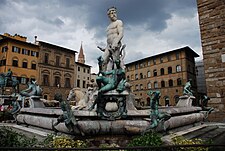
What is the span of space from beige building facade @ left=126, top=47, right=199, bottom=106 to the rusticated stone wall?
Answer: 3126 centimetres

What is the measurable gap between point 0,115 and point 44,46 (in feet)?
110

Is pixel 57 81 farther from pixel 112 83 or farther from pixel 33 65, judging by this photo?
pixel 112 83

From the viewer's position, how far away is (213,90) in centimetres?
962

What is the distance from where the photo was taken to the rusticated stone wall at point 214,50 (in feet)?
30.8

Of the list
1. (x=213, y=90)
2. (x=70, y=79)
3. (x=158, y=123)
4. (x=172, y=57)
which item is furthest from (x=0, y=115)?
(x=172, y=57)

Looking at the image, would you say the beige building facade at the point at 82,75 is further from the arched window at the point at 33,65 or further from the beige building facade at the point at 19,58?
the beige building facade at the point at 19,58

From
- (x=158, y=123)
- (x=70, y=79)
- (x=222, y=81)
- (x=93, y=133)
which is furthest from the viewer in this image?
(x=70, y=79)

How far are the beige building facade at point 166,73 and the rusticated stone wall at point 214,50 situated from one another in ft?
103

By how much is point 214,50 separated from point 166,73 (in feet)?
117

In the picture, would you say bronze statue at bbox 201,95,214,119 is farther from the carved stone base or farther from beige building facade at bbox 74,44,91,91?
beige building facade at bbox 74,44,91,91

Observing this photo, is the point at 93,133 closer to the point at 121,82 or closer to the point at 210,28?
the point at 121,82

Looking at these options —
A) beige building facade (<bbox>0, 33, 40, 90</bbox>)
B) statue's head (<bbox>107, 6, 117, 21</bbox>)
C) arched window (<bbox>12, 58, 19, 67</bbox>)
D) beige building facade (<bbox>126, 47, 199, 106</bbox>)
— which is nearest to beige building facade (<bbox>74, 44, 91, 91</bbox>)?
beige building facade (<bbox>0, 33, 40, 90</bbox>)

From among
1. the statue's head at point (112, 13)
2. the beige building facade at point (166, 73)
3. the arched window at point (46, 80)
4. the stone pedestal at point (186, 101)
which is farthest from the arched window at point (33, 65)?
the stone pedestal at point (186, 101)

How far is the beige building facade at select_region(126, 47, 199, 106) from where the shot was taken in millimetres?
41344
